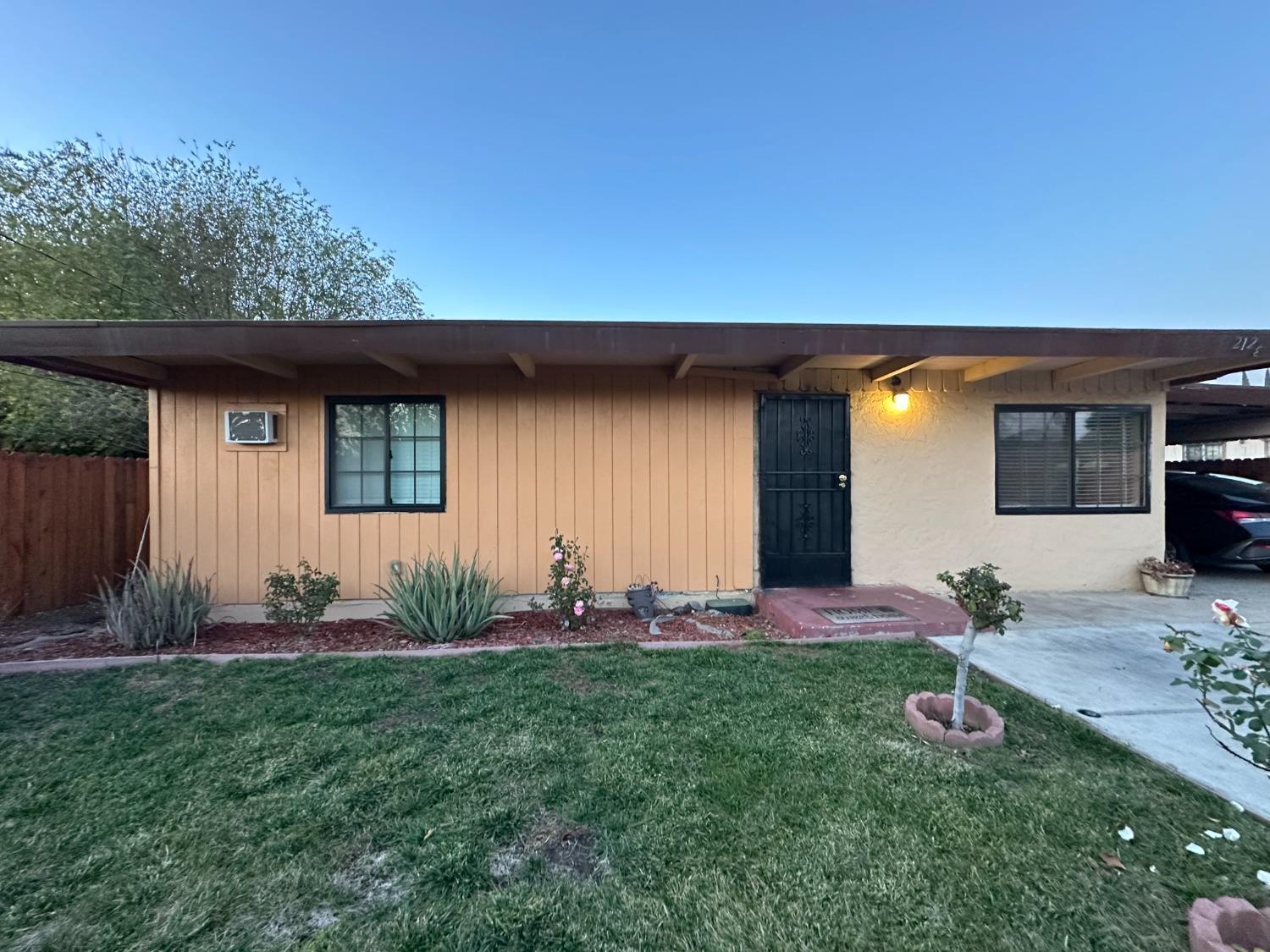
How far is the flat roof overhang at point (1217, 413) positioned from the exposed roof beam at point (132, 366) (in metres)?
9.75

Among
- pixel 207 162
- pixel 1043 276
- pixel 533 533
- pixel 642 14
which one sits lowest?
pixel 533 533

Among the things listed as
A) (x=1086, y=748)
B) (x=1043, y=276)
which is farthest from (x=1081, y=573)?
(x=1043, y=276)

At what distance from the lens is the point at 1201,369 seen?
189 inches

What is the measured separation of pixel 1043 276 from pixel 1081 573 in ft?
24.5

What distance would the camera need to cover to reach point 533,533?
4.83m

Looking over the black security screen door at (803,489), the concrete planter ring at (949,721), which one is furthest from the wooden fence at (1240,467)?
the concrete planter ring at (949,721)

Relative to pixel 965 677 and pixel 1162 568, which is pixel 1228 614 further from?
pixel 1162 568

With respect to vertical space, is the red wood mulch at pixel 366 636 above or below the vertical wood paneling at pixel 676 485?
below

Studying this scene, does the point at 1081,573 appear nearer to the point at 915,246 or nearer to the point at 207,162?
the point at 915,246

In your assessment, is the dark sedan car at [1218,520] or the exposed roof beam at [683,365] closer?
the exposed roof beam at [683,365]

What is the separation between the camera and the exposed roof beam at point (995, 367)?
14.6 feet

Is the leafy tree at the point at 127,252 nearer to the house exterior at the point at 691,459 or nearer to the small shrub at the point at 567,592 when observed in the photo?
the house exterior at the point at 691,459

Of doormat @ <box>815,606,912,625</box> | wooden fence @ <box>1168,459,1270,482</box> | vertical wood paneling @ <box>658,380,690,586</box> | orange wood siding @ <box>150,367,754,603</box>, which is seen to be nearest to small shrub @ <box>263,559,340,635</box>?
orange wood siding @ <box>150,367,754,603</box>

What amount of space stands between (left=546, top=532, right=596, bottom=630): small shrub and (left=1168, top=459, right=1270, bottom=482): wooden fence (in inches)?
345
